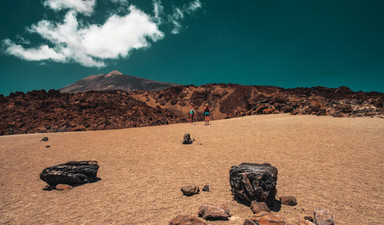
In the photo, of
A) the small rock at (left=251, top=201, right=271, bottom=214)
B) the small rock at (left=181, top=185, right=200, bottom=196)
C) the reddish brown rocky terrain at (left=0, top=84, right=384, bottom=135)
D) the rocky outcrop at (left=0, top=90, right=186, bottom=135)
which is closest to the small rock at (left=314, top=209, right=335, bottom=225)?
the small rock at (left=251, top=201, right=271, bottom=214)

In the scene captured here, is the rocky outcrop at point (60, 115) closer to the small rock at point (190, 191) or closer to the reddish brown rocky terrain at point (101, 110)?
the reddish brown rocky terrain at point (101, 110)

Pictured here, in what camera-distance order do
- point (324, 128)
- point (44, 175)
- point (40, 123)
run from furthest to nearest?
point (40, 123) < point (324, 128) < point (44, 175)

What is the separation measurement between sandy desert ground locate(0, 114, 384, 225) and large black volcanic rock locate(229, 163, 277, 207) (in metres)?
0.23

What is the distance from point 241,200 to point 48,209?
3.56 meters

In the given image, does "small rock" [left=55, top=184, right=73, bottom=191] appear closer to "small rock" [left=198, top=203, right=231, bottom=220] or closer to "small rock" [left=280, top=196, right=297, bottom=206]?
"small rock" [left=198, top=203, right=231, bottom=220]

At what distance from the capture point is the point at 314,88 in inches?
1827

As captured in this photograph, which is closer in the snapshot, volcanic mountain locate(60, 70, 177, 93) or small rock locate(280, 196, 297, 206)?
small rock locate(280, 196, 297, 206)

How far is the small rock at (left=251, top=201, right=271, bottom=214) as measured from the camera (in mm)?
3127

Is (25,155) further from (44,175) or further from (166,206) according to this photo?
(166,206)

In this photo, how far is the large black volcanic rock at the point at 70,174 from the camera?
4.59 metres

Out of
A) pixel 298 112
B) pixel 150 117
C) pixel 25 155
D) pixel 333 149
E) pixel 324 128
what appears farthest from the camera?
pixel 150 117

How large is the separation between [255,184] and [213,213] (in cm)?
101

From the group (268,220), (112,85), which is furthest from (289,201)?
(112,85)

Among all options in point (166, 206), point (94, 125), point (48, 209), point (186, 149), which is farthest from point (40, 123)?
point (166, 206)
